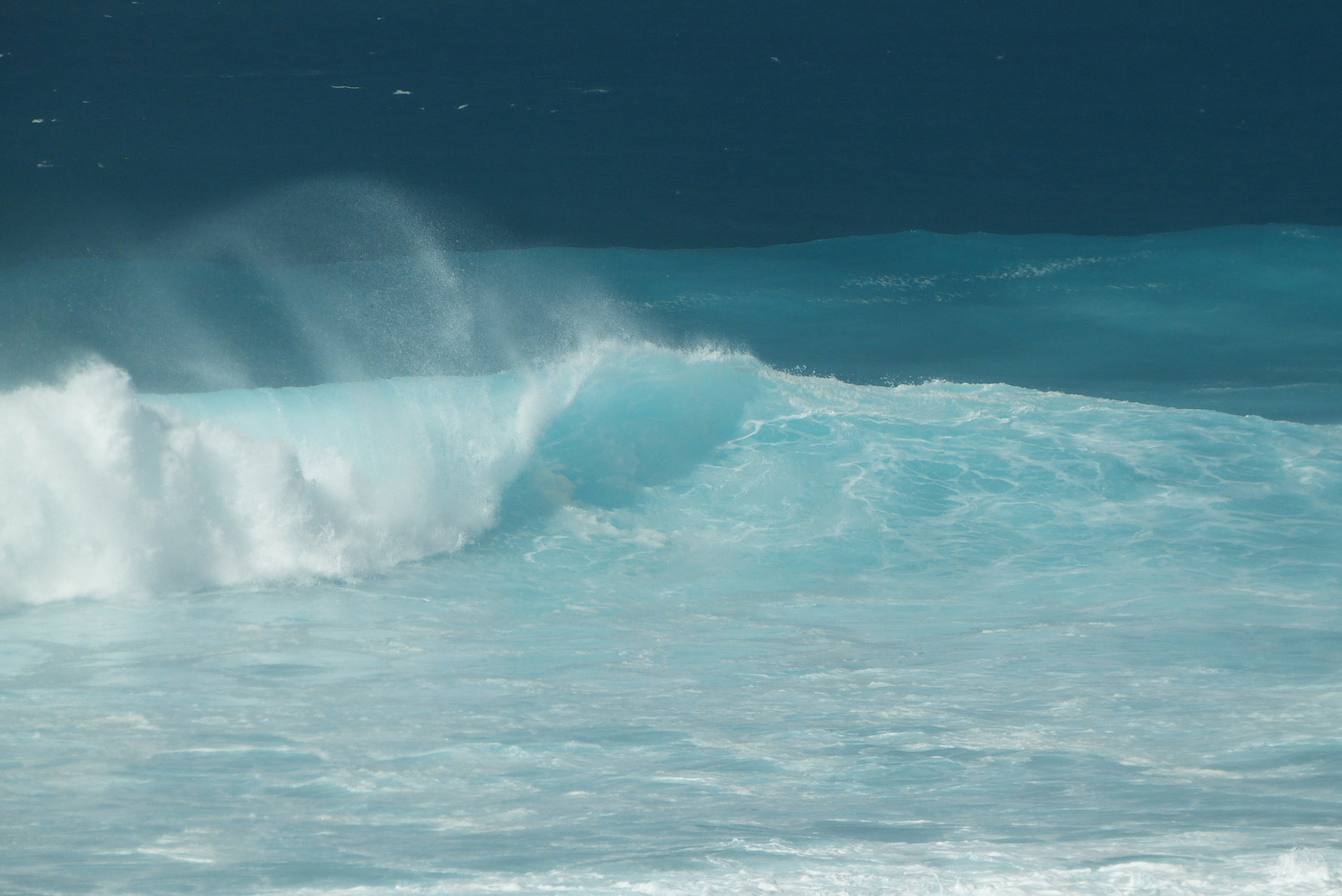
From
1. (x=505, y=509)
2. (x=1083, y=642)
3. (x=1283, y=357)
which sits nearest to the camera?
(x=1083, y=642)

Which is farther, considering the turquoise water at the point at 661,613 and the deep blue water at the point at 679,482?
the deep blue water at the point at 679,482

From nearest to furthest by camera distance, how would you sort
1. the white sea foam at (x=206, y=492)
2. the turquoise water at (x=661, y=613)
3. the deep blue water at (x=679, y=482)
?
the turquoise water at (x=661, y=613) → the deep blue water at (x=679, y=482) → the white sea foam at (x=206, y=492)

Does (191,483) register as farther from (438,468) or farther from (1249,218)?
(1249,218)

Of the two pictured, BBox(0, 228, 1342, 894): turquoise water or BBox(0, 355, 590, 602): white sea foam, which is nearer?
BBox(0, 228, 1342, 894): turquoise water

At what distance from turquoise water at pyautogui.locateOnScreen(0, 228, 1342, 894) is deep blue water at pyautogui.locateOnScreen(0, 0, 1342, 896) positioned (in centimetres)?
4

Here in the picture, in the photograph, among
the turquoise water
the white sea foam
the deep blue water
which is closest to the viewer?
the turquoise water

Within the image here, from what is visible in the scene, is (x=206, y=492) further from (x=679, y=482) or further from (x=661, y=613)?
(x=679, y=482)

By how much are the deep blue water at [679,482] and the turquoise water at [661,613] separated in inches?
1.5

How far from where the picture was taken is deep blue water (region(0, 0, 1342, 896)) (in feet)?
14.1

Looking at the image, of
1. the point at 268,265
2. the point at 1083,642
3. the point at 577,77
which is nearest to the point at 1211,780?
the point at 1083,642

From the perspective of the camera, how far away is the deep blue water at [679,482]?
14.1 ft

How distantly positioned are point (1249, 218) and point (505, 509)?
17.3 metres

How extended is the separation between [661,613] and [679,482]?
284cm

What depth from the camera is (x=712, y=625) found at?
23.8 ft
